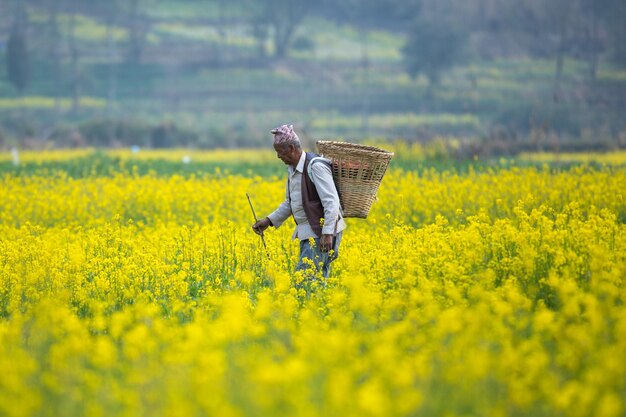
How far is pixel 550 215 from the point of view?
435 inches

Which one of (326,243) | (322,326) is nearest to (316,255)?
(326,243)

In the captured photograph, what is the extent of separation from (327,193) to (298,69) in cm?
5253

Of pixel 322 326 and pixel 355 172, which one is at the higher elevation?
pixel 355 172

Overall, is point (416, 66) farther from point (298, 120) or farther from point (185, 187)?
point (185, 187)

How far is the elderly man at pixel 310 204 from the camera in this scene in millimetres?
7238

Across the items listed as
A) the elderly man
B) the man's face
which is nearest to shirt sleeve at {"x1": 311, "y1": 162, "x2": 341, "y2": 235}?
the elderly man

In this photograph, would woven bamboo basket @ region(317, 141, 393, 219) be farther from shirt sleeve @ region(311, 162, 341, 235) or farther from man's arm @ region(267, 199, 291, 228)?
man's arm @ region(267, 199, 291, 228)

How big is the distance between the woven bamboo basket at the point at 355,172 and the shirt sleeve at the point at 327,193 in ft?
0.65

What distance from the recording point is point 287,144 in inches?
285

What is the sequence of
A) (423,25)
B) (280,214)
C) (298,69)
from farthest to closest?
(298,69), (423,25), (280,214)

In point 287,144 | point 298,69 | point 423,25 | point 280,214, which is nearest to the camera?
point 287,144

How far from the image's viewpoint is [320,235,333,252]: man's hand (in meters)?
7.24

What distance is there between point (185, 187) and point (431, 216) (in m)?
4.50

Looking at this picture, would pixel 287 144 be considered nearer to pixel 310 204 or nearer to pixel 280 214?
pixel 310 204
